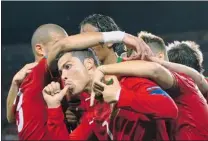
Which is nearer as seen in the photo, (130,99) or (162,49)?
(130,99)

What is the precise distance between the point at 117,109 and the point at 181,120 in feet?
0.60

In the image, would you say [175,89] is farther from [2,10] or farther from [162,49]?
[2,10]

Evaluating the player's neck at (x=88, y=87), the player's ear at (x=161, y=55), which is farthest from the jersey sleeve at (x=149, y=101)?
the player's ear at (x=161, y=55)

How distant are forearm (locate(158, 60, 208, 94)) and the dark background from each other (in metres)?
0.26

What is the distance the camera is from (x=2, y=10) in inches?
57.4

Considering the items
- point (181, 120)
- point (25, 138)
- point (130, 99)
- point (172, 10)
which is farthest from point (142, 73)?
point (172, 10)

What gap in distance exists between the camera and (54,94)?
3.56 ft

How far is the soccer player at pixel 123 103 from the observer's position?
1042 millimetres

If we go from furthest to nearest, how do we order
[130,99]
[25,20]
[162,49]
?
[25,20], [162,49], [130,99]

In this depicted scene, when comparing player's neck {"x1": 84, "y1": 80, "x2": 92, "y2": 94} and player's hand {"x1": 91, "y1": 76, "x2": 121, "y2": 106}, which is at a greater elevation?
player's hand {"x1": 91, "y1": 76, "x2": 121, "y2": 106}

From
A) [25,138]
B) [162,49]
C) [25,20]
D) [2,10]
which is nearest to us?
[25,138]

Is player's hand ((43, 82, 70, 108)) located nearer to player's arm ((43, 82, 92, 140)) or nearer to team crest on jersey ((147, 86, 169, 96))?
player's arm ((43, 82, 92, 140))

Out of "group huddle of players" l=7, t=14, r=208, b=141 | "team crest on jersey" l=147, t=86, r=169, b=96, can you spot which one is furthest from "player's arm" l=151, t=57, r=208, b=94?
"team crest on jersey" l=147, t=86, r=169, b=96

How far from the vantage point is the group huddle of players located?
1055 millimetres
